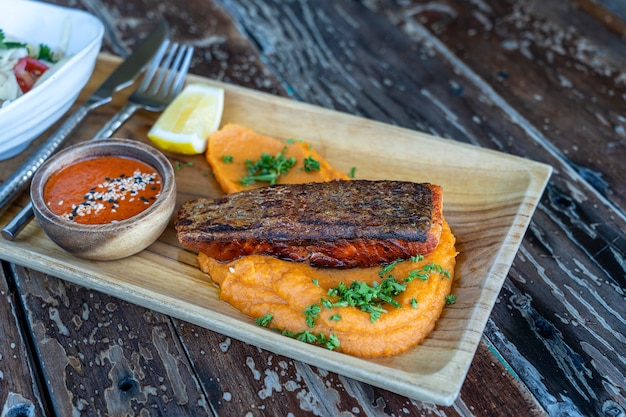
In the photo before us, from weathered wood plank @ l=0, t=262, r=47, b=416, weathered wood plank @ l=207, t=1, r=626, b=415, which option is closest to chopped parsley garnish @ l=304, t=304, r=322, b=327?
weathered wood plank @ l=207, t=1, r=626, b=415

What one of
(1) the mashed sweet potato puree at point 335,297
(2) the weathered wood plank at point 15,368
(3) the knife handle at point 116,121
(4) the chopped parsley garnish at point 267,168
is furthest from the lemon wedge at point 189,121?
(2) the weathered wood plank at point 15,368

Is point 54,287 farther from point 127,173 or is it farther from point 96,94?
point 96,94

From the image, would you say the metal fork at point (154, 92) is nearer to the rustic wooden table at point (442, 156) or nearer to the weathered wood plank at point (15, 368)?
the rustic wooden table at point (442, 156)

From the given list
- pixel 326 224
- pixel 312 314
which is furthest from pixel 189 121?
pixel 312 314

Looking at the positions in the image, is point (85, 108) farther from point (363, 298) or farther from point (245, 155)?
point (363, 298)

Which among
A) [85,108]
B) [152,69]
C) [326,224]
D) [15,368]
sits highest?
[326,224]

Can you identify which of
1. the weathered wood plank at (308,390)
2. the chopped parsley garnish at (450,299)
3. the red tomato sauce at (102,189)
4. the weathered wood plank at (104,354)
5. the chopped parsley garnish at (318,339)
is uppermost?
the chopped parsley garnish at (450,299)
